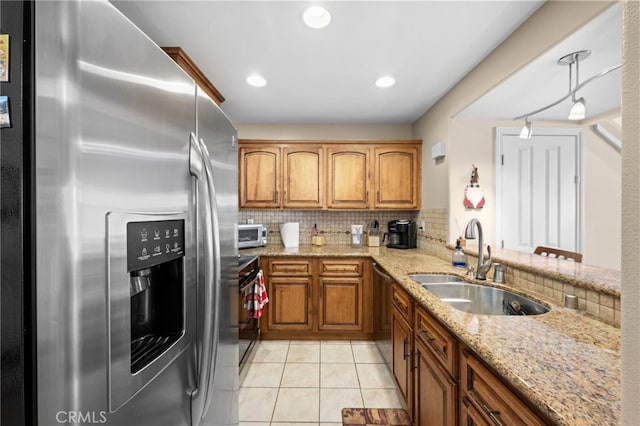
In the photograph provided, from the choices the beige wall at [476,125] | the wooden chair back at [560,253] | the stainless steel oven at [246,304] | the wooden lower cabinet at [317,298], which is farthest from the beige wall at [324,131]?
the wooden chair back at [560,253]

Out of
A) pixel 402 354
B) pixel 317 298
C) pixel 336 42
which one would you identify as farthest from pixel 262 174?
pixel 402 354

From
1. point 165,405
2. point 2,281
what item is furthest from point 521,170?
point 2,281

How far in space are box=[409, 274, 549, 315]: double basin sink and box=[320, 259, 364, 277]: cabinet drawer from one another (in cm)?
109

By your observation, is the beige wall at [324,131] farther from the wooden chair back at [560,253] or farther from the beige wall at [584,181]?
the wooden chair back at [560,253]

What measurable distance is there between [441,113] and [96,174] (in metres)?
3.06

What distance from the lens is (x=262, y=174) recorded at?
3648 millimetres

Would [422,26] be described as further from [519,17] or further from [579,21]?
[579,21]

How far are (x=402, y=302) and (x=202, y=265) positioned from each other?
59.6 inches

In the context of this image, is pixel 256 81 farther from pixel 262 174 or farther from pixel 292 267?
pixel 292 267

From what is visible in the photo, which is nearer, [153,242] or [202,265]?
[153,242]

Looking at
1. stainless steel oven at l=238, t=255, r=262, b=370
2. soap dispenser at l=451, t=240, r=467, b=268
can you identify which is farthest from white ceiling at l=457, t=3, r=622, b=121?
stainless steel oven at l=238, t=255, r=262, b=370

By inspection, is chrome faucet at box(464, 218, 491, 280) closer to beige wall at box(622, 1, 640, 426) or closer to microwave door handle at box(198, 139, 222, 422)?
beige wall at box(622, 1, 640, 426)

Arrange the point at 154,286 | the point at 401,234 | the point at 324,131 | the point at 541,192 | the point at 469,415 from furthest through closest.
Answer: the point at 324,131, the point at 401,234, the point at 541,192, the point at 469,415, the point at 154,286

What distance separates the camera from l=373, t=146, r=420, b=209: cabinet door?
3648mm
